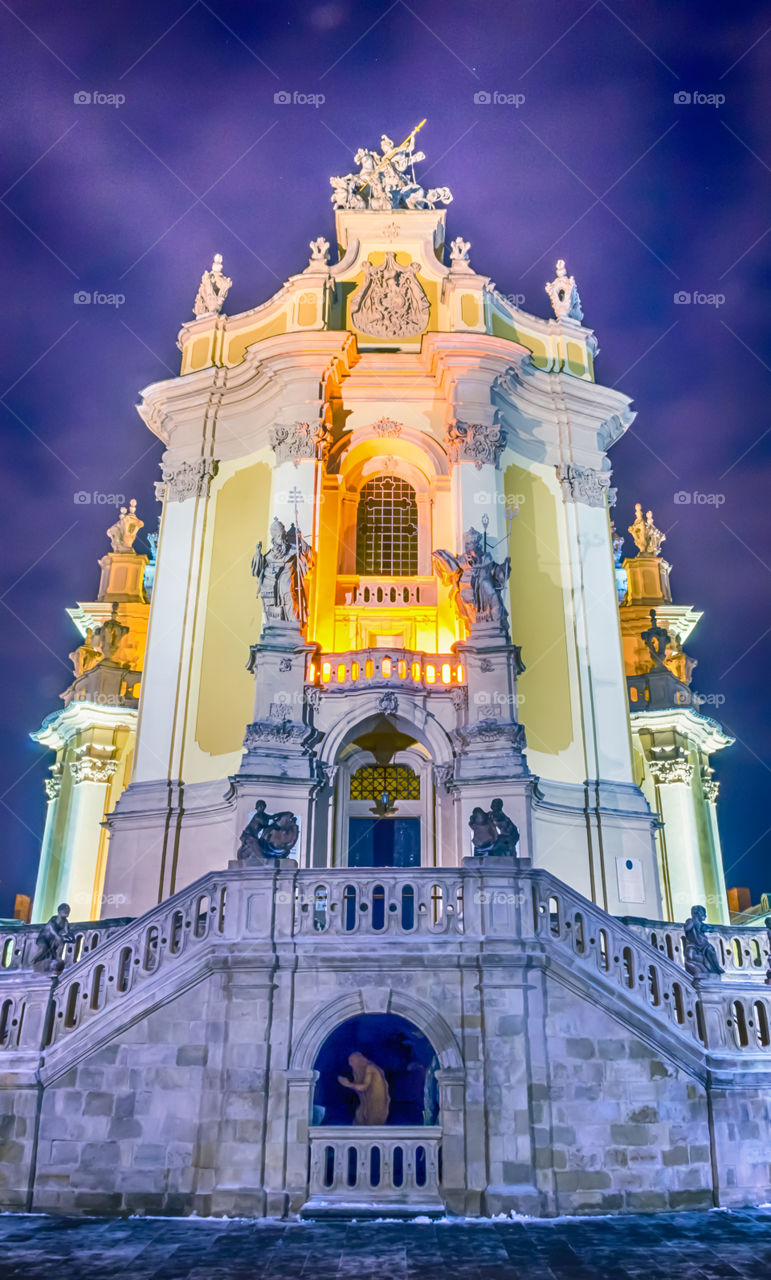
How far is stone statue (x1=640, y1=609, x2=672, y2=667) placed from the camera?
33344 millimetres

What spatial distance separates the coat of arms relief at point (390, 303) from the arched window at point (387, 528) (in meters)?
4.66

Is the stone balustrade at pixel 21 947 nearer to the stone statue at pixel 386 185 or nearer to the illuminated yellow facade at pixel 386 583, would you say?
the illuminated yellow facade at pixel 386 583

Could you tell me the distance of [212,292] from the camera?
3075 centimetres

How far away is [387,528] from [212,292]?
1024 cm

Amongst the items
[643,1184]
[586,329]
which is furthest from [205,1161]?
[586,329]

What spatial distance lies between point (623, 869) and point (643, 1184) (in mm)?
10814

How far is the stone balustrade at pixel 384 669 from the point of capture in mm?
22534

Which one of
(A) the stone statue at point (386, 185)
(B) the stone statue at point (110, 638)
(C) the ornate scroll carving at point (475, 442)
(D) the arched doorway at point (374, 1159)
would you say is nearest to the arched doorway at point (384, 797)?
(C) the ornate scroll carving at point (475, 442)

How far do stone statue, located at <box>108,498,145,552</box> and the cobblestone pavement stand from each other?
27.5 m

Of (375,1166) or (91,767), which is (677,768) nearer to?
(91,767)

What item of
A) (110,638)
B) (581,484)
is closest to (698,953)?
(581,484)

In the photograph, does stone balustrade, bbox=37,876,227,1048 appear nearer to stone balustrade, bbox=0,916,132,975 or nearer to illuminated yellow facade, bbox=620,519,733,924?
stone balustrade, bbox=0,916,132,975

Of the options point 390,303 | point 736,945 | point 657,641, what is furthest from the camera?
point 657,641

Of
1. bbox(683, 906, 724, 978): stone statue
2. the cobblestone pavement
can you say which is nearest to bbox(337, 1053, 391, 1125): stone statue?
the cobblestone pavement
